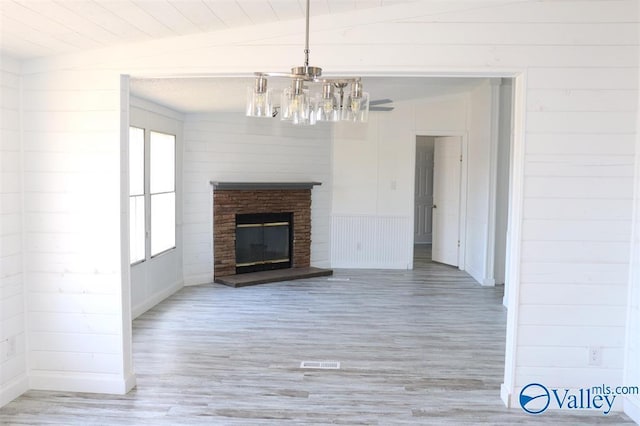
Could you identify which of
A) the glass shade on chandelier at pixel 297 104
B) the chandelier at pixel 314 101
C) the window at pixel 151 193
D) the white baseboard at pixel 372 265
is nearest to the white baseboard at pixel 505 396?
the chandelier at pixel 314 101

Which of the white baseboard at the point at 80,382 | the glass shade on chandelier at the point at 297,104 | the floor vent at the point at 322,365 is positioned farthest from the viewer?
the floor vent at the point at 322,365

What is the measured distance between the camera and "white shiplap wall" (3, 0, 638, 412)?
3.27m

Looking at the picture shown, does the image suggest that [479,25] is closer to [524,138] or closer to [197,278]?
[524,138]

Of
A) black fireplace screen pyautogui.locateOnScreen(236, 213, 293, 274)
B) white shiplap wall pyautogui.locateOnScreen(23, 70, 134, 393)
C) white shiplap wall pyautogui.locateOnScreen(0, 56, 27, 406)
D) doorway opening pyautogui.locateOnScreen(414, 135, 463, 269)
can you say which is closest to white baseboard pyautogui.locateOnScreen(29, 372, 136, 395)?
white shiplap wall pyautogui.locateOnScreen(23, 70, 134, 393)

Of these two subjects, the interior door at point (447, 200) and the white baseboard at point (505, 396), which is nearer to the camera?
the white baseboard at point (505, 396)

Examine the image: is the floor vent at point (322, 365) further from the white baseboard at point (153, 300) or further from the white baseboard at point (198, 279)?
the white baseboard at point (198, 279)

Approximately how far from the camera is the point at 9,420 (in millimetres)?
3240

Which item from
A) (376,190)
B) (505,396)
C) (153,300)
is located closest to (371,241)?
(376,190)

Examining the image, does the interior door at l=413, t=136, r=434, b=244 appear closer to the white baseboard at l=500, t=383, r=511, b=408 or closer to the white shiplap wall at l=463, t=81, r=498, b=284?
the white shiplap wall at l=463, t=81, r=498, b=284

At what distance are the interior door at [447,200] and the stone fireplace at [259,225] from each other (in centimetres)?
230

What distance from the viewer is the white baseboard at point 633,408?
326cm

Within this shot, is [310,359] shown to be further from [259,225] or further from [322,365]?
[259,225]

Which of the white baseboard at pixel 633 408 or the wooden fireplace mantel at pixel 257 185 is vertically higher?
the wooden fireplace mantel at pixel 257 185

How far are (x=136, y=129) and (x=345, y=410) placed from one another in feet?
12.3
